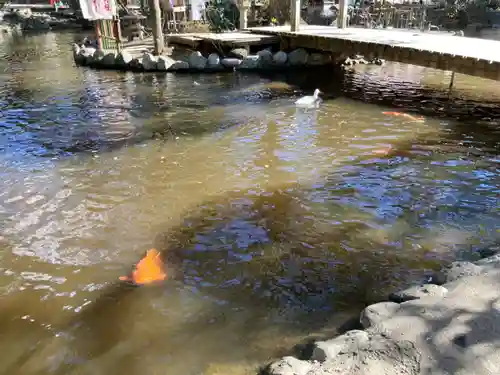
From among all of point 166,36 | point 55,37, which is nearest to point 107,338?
point 166,36

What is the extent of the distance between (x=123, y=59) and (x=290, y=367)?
1581 centimetres

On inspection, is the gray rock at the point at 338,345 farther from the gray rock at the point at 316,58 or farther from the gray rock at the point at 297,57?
the gray rock at the point at 316,58

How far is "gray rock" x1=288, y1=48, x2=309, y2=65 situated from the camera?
54.6ft

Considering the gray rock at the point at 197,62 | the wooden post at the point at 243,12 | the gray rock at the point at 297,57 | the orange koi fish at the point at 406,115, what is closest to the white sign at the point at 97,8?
the gray rock at the point at 197,62

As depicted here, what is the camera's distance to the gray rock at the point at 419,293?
405 centimetres

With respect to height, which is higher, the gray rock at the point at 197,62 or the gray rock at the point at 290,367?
the gray rock at the point at 197,62

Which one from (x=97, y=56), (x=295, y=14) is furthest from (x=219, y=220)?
(x=97, y=56)

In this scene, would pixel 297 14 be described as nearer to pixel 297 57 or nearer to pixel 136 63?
pixel 297 57

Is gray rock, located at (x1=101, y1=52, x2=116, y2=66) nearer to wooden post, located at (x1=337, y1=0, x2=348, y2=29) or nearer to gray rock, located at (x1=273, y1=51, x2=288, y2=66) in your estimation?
gray rock, located at (x1=273, y1=51, x2=288, y2=66)

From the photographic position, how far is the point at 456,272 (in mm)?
4477

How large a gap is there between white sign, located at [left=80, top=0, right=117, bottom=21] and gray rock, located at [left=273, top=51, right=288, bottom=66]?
21.7ft

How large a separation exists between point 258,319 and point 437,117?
8552 mm

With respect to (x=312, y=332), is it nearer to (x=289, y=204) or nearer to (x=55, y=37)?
(x=289, y=204)

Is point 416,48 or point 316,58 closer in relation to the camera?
point 416,48
